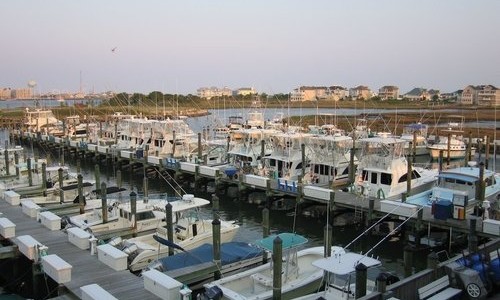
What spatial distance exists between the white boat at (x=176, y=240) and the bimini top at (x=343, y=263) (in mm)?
7058

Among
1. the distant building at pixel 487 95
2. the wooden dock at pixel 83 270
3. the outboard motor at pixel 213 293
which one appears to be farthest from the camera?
the distant building at pixel 487 95

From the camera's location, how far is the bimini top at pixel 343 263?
12.3 meters

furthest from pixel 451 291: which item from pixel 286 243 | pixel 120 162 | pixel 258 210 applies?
pixel 120 162

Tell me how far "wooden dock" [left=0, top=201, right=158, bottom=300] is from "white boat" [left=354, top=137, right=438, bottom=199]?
14970mm

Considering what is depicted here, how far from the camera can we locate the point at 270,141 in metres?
36.6

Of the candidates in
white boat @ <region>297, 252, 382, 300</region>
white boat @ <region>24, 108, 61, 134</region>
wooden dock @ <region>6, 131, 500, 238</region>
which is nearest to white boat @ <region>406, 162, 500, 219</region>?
wooden dock @ <region>6, 131, 500, 238</region>

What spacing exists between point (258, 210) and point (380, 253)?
30.7 ft

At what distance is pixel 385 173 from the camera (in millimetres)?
26531

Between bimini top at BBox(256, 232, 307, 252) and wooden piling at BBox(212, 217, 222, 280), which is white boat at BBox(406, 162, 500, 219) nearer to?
bimini top at BBox(256, 232, 307, 252)

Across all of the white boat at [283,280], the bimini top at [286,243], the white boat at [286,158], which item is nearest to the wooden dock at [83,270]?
the white boat at [283,280]

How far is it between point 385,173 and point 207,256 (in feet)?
43.7

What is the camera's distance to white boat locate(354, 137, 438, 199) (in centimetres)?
2631

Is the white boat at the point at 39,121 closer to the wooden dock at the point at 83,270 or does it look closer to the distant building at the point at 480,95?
the wooden dock at the point at 83,270

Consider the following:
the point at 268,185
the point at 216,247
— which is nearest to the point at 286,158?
the point at 268,185
